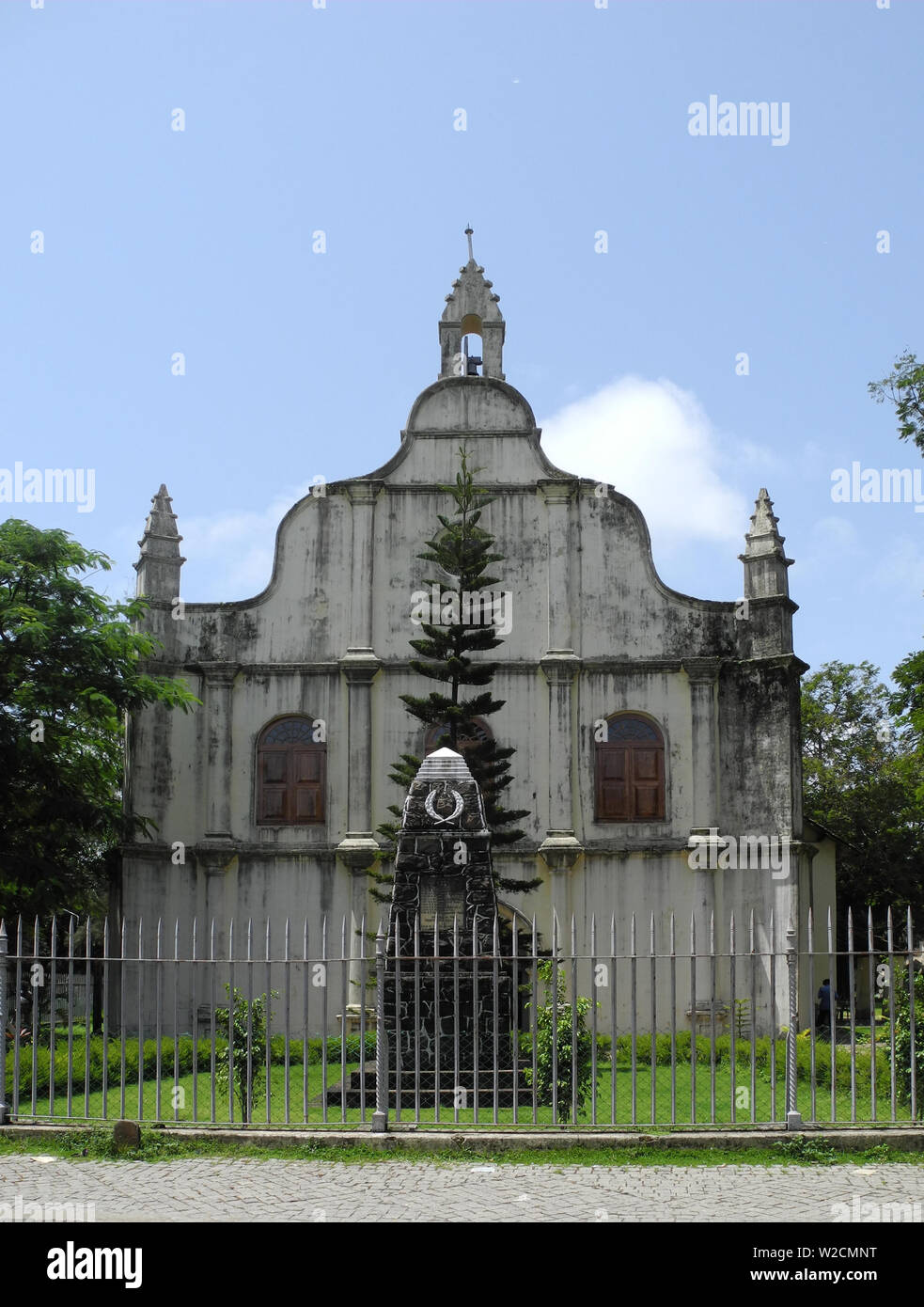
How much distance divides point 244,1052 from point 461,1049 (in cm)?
198

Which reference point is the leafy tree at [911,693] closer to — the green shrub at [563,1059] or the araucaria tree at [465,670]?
the araucaria tree at [465,670]

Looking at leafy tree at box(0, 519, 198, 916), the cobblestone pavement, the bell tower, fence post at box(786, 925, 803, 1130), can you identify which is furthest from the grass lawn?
the bell tower

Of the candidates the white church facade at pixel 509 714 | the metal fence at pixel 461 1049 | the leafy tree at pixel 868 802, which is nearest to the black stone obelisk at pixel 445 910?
the metal fence at pixel 461 1049

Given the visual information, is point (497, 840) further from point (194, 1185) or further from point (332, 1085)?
point (194, 1185)

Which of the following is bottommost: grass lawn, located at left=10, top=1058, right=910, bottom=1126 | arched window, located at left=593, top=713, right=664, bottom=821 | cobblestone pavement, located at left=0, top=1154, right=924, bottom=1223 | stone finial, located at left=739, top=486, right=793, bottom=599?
grass lawn, located at left=10, top=1058, right=910, bottom=1126

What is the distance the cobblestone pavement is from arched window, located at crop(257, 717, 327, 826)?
12.9 meters

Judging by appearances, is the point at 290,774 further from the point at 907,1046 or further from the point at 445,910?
the point at 907,1046

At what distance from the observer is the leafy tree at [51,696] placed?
756 inches

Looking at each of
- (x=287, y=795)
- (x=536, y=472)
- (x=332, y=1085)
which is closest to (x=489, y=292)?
(x=536, y=472)

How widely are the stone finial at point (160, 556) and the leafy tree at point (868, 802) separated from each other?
581 inches

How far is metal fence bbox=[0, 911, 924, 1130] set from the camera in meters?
10.2

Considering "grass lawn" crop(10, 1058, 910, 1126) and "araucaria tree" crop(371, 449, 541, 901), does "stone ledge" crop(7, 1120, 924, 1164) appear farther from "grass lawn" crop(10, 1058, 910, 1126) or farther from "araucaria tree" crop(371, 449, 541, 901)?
"araucaria tree" crop(371, 449, 541, 901)

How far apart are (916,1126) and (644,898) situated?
12.0 meters
